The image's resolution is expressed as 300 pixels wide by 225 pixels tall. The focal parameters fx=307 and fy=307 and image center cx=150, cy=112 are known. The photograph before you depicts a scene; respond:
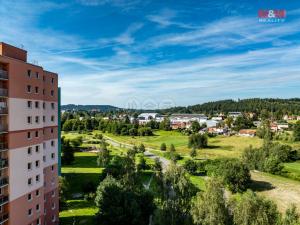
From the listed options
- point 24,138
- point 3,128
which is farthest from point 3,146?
point 24,138

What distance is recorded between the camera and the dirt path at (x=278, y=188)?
50969mm

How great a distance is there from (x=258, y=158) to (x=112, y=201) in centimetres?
5214

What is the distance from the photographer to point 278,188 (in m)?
58.8

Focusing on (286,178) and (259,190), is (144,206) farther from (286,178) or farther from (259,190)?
(286,178)

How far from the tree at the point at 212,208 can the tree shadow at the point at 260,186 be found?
34.8 m

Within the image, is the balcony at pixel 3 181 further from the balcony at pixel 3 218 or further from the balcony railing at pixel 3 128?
the balcony railing at pixel 3 128

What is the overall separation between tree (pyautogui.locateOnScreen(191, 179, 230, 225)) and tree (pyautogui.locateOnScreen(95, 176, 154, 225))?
36.1 feet

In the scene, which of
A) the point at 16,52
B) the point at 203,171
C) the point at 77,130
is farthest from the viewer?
the point at 77,130

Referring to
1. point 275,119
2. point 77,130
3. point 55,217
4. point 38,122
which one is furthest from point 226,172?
point 275,119

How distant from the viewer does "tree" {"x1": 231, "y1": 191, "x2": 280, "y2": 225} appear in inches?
962

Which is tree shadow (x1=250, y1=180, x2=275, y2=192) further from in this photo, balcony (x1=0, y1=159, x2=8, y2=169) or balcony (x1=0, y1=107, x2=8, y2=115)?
balcony (x1=0, y1=107, x2=8, y2=115)

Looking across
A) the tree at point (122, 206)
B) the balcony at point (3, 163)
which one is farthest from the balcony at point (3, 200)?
the tree at point (122, 206)

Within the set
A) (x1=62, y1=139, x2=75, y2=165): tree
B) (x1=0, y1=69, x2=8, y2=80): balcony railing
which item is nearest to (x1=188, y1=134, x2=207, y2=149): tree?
(x1=62, y1=139, x2=75, y2=165): tree

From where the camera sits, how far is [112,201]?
1426 inches
